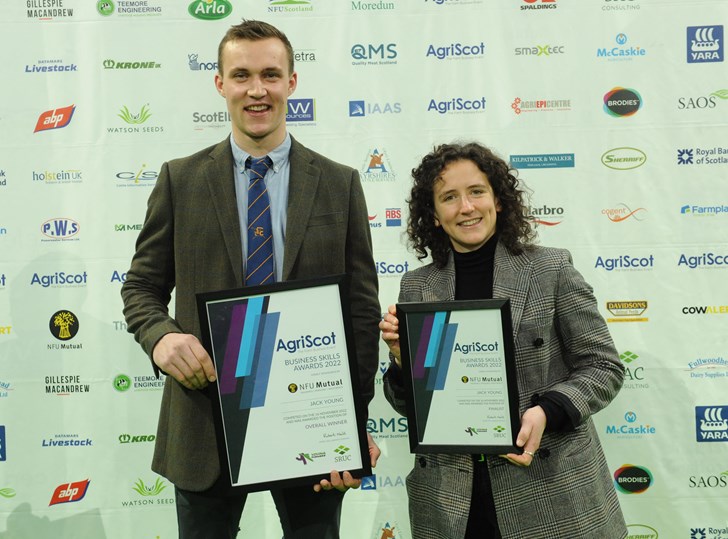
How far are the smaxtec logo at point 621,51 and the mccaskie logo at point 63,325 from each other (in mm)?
2894

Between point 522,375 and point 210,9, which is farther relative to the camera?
point 210,9

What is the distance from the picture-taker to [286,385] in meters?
1.59

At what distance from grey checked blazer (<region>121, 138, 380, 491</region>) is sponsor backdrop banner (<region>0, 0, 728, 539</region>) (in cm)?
139

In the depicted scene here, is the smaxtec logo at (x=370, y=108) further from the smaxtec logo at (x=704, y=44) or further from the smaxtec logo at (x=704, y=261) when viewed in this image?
the smaxtec logo at (x=704, y=261)

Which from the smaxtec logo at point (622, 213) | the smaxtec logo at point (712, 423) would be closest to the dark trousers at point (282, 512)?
the smaxtec logo at point (622, 213)

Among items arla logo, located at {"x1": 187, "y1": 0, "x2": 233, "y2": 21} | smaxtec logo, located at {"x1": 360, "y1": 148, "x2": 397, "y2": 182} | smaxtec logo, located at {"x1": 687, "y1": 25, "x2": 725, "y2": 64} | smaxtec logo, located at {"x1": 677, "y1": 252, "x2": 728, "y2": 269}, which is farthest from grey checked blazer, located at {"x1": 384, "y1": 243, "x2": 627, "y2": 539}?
arla logo, located at {"x1": 187, "y1": 0, "x2": 233, "y2": 21}

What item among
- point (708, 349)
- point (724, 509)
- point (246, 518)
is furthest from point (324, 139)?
point (724, 509)

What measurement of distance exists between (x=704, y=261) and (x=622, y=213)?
450 millimetres

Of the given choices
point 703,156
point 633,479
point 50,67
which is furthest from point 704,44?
point 50,67

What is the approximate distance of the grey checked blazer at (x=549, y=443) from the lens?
163cm

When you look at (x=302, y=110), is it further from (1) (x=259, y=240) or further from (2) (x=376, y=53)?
(1) (x=259, y=240)

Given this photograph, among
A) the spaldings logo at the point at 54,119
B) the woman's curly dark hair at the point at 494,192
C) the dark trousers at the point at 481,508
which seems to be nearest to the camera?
the dark trousers at the point at 481,508

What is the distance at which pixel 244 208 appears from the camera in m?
1.77

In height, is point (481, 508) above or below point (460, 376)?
below
